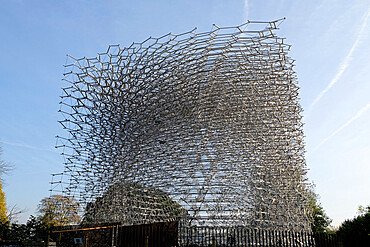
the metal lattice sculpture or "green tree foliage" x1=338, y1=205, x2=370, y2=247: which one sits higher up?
the metal lattice sculpture

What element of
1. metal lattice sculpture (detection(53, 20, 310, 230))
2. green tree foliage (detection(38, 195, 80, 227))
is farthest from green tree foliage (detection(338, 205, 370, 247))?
green tree foliage (detection(38, 195, 80, 227))

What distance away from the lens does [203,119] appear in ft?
56.9

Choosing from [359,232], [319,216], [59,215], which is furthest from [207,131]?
[319,216]

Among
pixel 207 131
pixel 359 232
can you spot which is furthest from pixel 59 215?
pixel 359 232

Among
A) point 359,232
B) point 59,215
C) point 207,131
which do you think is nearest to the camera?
point 359,232

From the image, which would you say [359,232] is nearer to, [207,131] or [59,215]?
[207,131]

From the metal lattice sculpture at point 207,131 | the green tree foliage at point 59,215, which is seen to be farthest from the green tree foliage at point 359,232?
the green tree foliage at point 59,215

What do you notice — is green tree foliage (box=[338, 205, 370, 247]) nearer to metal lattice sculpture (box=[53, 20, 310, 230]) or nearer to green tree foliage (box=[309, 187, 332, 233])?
metal lattice sculpture (box=[53, 20, 310, 230])

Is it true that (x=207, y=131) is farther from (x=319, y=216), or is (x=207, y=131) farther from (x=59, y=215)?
(x=319, y=216)

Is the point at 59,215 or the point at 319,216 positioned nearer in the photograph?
the point at 59,215

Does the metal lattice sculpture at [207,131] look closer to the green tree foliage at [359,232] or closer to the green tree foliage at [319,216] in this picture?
the green tree foliage at [359,232]

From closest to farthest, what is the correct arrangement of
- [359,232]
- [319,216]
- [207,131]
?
[359,232], [207,131], [319,216]

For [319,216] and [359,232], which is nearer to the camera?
[359,232]

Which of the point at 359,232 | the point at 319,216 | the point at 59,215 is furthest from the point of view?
the point at 319,216
